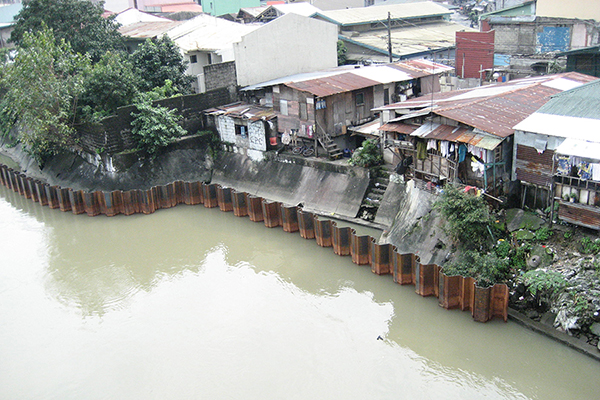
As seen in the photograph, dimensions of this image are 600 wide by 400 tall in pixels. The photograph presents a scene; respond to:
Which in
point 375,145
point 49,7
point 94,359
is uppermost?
point 49,7

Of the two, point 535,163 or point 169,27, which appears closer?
point 535,163

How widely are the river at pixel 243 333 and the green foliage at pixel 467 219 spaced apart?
7.57 ft

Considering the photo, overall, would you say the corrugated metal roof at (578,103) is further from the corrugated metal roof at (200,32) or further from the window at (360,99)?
the corrugated metal roof at (200,32)

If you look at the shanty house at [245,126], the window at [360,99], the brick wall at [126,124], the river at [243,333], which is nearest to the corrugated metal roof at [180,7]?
the brick wall at [126,124]

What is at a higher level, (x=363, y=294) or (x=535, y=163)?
(x=535, y=163)

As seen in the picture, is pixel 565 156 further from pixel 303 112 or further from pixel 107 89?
pixel 107 89

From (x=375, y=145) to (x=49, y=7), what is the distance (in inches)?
939

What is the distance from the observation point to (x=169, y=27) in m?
38.8

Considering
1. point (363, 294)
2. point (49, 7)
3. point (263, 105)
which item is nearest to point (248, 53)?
point (263, 105)

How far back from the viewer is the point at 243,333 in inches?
645

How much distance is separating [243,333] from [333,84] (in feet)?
45.1

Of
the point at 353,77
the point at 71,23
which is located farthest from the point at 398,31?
the point at 71,23

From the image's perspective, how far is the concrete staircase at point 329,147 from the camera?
24.9 m

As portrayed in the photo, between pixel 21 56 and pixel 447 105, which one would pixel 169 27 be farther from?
pixel 447 105
